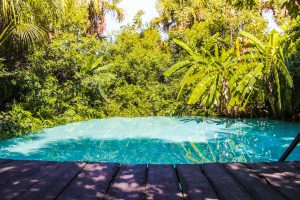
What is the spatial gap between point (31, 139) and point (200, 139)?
5.36m

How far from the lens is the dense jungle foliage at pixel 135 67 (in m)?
10.1

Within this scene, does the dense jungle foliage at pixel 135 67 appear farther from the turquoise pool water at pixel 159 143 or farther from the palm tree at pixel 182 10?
the turquoise pool water at pixel 159 143

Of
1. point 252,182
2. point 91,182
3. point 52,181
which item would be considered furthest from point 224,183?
point 52,181

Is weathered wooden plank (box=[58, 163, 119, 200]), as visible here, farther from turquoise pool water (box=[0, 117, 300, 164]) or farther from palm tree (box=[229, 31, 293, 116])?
palm tree (box=[229, 31, 293, 116])

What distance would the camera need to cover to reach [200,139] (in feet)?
28.1

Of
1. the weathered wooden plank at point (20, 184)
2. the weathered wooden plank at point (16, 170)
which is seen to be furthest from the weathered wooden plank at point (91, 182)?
the weathered wooden plank at point (16, 170)

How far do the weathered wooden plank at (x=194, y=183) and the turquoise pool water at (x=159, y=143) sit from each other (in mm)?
3437

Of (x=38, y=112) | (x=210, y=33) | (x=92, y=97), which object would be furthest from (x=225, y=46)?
(x=38, y=112)

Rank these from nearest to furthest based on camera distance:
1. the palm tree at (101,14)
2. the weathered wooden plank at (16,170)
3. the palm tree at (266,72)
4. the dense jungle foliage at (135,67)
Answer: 1. the weathered wooden plank at (16,170)
2. the dense jungle foliage at (135,67)
3. the palm tree at (266,72)
4. the palm tree at (101,14)

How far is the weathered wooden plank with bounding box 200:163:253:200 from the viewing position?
2.18 metres

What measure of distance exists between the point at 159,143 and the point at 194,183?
5657 millimetres

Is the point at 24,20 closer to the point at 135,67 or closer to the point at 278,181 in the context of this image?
the point at 135,67

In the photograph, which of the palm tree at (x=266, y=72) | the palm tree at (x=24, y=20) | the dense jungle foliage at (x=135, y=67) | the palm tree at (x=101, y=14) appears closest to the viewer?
the palm tree at (x=24, y=20)

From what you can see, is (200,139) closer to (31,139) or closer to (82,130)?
(82,130)
